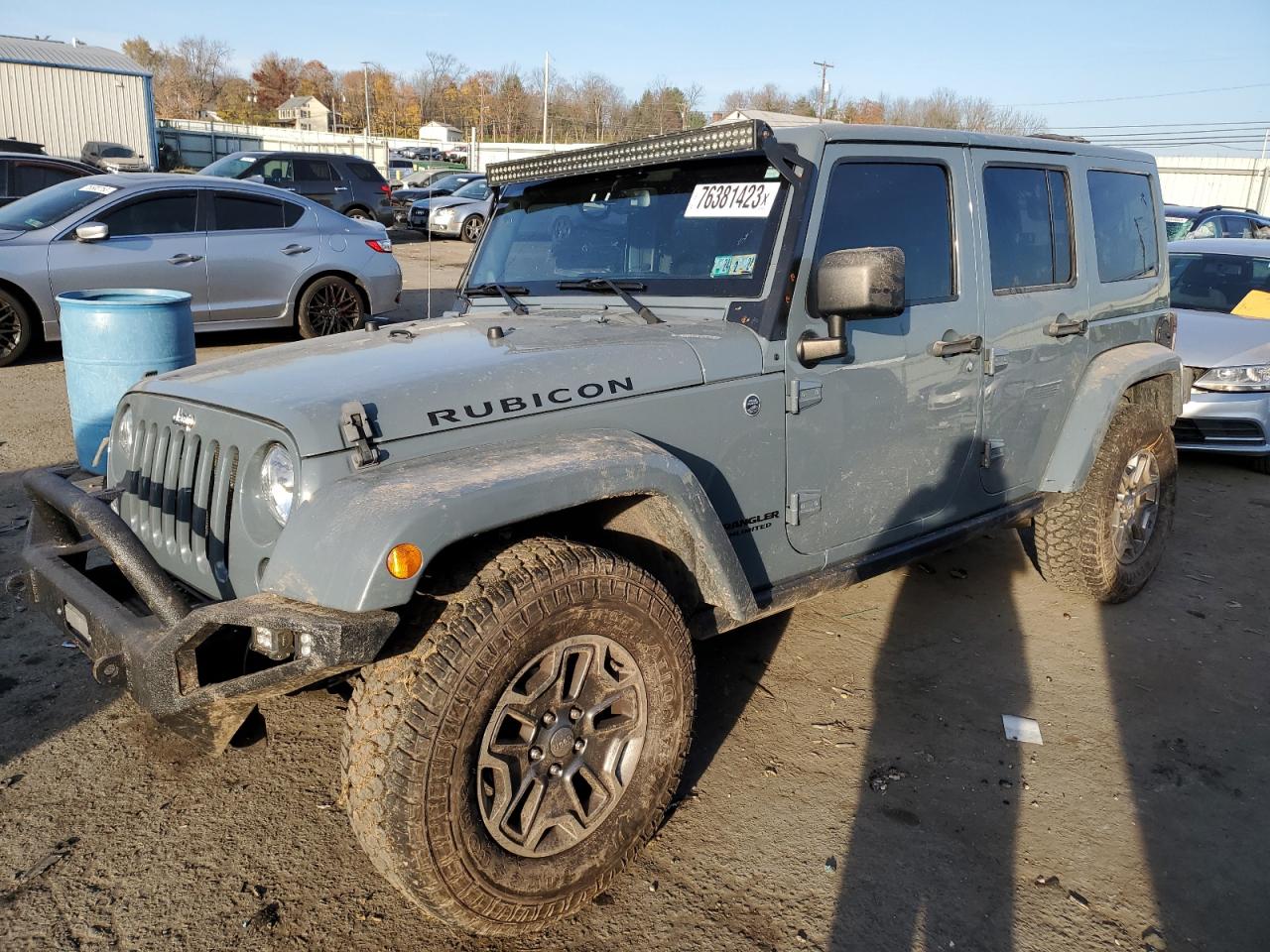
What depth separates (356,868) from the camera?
278cm

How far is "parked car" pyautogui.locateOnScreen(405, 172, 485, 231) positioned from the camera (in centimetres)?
2223

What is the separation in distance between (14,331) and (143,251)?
4.24 ft

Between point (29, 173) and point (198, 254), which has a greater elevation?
point (29, 173)

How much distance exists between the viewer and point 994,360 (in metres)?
3.76

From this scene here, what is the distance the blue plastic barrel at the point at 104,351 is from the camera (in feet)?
16.0

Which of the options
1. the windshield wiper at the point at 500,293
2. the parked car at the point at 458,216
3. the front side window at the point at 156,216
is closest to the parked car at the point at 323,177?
the parked car at the point at 458,216

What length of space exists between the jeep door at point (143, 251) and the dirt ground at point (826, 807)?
4.69m

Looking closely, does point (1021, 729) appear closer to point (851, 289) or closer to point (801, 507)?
point (801, 507)

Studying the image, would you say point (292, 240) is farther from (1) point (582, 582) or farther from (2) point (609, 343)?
(1) point (582, 582)

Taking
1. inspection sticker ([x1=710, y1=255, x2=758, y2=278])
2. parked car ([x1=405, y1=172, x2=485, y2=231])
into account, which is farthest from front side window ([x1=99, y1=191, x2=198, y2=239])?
parked car ([x1=405, y1=172, x2=485, y2=231])

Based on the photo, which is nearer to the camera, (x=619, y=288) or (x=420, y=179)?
(x=619, y=288)

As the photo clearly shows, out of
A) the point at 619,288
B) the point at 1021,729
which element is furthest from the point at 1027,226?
the point at 1021,729

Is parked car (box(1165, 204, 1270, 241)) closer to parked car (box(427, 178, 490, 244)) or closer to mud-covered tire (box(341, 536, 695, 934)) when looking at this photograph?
parked car (box(427, 178, 490, 244))

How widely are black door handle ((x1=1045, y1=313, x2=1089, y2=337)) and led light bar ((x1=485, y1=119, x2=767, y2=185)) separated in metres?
1.71
